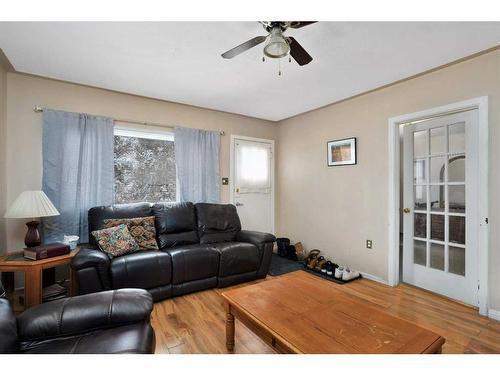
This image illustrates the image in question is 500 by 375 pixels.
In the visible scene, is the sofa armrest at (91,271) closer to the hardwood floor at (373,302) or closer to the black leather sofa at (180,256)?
the black leather sofa at (180,256)

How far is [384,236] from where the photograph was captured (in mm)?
2928

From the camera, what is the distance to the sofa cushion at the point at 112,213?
2.65 metres

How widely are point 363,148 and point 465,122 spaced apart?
102 cm

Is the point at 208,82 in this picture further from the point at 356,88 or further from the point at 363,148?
the point at 363,148

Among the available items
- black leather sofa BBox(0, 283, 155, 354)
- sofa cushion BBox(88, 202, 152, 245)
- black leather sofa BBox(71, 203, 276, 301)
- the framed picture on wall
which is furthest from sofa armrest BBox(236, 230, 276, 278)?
black leather sofa BBox(0, 283, 155, 354)

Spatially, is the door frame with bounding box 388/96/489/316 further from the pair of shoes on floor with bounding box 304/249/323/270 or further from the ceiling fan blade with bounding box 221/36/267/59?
the ceiling fan blade with bounding box 221/36/267/59

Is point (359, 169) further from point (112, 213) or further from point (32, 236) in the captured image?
point (32, 236)

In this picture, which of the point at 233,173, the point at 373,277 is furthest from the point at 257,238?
the point at 373,277

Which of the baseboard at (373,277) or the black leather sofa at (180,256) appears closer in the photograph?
the black leather sofa at (180,256)

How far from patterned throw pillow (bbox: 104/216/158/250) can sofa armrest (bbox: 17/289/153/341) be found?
1.38 metres

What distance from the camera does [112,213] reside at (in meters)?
2.75

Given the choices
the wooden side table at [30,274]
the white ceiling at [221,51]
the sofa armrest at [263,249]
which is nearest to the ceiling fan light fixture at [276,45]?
the white ceiling at [221,51]

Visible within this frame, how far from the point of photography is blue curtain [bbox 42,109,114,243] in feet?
8.73
